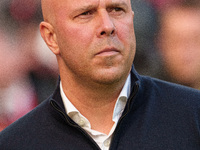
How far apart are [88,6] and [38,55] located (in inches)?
45.3

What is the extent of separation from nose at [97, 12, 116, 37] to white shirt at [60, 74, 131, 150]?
10.6 inches

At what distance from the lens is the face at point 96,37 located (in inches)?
55.9

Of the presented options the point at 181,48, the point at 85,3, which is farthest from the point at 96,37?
the point at 181,48

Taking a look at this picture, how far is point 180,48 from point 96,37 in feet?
4.70

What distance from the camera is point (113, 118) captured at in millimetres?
1551

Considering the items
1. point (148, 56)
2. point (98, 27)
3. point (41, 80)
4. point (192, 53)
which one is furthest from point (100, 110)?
point (192, 53)

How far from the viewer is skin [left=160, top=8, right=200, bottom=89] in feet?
8.91

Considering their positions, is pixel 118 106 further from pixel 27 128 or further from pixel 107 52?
pixel 27 128

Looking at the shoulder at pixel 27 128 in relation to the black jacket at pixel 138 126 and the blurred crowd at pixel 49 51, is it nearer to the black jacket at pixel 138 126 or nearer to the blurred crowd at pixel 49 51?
the black jacket at pixel 138 126

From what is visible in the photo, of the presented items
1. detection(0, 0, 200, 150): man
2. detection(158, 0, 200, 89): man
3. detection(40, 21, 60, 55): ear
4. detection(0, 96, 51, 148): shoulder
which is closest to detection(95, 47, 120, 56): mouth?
detection(0, 0, 200, 150): man

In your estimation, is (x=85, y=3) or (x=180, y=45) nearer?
(x=85, y=3)

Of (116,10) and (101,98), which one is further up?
(116,10)

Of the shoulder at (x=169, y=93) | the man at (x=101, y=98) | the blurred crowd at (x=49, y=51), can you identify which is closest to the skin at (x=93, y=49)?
the man at (x=101, y=98)

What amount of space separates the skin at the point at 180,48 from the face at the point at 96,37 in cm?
123
